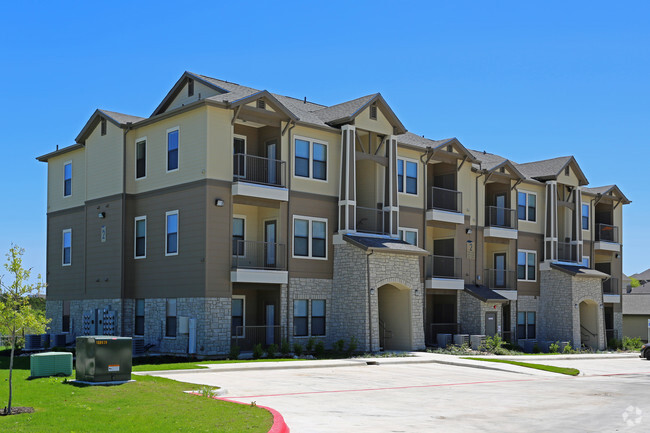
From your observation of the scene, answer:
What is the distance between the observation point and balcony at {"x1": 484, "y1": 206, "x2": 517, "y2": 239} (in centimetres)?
4422

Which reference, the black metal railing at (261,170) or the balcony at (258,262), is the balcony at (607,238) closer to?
the balcony at (258,262)

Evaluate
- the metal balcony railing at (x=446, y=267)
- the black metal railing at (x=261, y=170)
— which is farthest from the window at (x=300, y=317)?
the metal balcony railing at (x=446, y=267)

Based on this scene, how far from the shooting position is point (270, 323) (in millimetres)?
33875

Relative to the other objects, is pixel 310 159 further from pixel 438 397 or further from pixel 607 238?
pixel 607 238

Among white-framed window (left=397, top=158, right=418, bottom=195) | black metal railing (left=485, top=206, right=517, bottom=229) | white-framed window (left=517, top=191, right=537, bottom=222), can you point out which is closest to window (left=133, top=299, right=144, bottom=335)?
white-framed window (left=397, top=158, right=418, bottom=195)

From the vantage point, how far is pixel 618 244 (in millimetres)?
54531

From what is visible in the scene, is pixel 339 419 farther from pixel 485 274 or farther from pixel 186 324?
pixel 485 274

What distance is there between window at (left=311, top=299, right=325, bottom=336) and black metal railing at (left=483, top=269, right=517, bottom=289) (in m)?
13.7

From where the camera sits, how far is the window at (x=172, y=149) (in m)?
32.4

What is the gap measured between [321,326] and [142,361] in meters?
8.59

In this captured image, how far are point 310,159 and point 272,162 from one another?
1.87m

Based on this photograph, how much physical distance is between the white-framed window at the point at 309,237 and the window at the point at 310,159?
1.99 meters

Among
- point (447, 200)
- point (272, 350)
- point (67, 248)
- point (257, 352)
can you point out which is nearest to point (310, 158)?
point (272, 350)

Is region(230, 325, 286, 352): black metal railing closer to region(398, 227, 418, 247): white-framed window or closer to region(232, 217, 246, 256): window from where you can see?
region(232, 217, 246, 256): window
